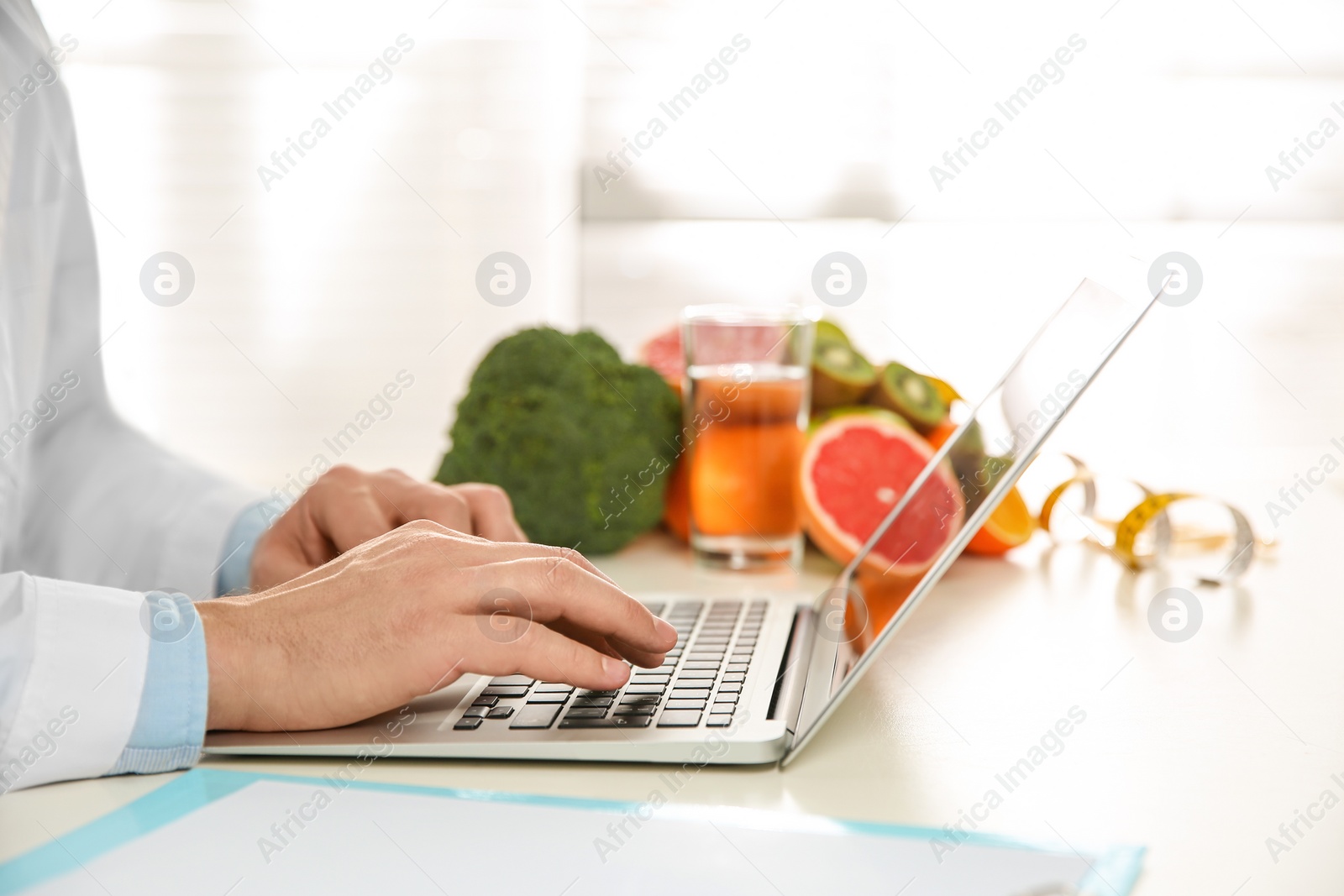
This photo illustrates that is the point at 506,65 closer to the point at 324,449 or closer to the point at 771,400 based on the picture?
the point at 324,449

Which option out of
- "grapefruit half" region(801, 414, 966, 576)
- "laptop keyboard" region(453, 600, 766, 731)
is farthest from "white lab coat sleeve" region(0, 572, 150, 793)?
"grapefruit half" region(801, 414, 966, 576)

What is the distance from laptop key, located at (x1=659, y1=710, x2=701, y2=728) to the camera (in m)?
0.62

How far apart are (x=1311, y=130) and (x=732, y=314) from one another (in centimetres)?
186

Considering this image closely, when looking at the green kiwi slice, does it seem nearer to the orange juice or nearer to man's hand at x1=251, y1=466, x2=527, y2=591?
the orange juice

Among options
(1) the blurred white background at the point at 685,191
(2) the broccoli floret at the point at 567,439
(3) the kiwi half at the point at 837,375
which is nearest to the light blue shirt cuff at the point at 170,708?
(2) the broccoli floret at the point at 567,439

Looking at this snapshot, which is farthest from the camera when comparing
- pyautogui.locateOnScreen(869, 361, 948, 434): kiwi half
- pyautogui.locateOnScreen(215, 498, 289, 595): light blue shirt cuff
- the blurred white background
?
the blurred white background

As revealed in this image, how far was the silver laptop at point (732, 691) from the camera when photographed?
60 cm

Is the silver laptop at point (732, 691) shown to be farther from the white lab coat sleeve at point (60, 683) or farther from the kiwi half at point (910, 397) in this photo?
the kiwi half at point (910, 397)

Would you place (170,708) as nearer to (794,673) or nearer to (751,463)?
(794,673)

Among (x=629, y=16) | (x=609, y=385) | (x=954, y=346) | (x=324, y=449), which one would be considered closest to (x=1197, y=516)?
(x=609, y=385)

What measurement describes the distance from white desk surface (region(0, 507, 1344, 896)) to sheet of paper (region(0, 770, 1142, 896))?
26mm

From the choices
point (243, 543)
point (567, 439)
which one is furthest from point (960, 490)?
point (243, 543)

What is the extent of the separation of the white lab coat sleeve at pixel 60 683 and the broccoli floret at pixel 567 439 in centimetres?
58

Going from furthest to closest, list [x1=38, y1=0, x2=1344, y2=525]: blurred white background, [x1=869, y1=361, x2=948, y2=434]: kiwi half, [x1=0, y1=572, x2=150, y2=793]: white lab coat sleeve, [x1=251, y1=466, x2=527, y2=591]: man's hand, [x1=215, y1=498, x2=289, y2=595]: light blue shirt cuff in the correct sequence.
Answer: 1. [x1=38, y1=0, x2=1344, y2=525]: blurred white background
2. [x1=869, y1=361, x2=948, y2=434]: kiwi half
3. [x1=215, y1=498, x2=289, y2=595]: light blue shirt cuff
4. [x1=251, y1=466, x2=527, y2=591]: man's hand
5. [x1=0, y1=572, x2=150, y2=793]: white lab coat sleeve
